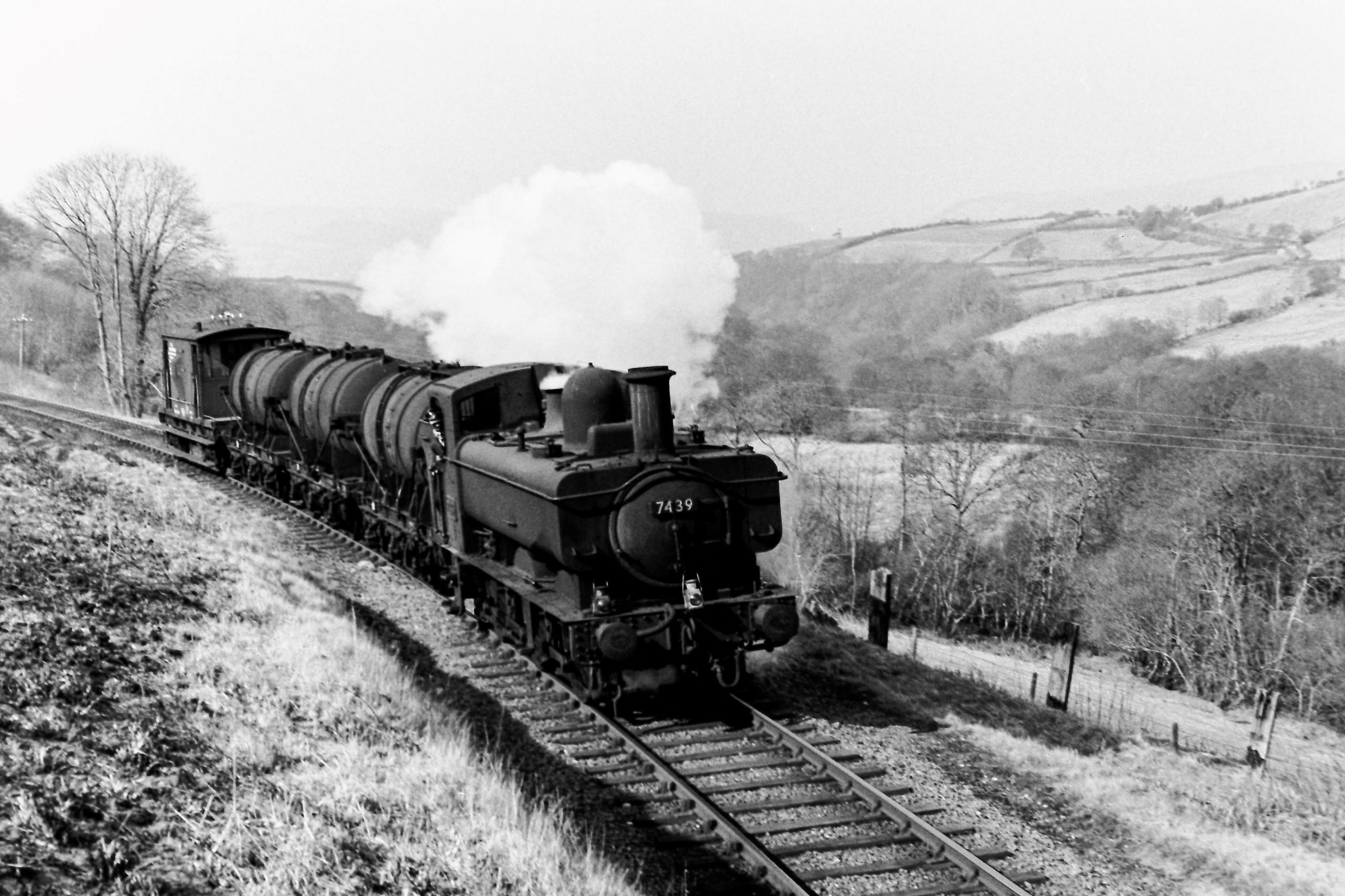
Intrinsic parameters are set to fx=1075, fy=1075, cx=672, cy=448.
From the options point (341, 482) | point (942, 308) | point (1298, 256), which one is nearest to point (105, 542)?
point (341, 482)

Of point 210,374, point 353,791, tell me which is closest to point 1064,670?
point 353,791

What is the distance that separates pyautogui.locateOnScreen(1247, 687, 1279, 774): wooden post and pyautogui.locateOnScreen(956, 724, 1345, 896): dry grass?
2.00 metres

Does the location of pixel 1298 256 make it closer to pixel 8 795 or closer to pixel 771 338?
pixel 771 338

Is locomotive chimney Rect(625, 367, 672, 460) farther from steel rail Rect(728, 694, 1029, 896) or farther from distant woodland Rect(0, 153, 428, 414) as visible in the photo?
distant woodland Rect(0, 153, 428, 414)

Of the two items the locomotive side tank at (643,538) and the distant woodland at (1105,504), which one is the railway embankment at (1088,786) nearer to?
the locomotive side tank at (643,538)

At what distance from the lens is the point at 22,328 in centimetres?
4919

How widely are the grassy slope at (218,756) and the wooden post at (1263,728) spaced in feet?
33.4

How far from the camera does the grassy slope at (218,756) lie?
222 inches

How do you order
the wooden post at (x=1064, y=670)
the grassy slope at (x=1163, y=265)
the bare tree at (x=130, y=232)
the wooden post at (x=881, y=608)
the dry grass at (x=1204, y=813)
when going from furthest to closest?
the grassy slope at (x=1163, y=265) → the bare tree at (x=130, y=232) → the wooden post at (x=881, y=608) → the wooden post at (x=1064, y=670) → the dry grass at (x=1204, y=813)

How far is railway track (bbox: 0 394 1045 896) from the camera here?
24.5 feet

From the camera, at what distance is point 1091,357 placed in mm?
57438

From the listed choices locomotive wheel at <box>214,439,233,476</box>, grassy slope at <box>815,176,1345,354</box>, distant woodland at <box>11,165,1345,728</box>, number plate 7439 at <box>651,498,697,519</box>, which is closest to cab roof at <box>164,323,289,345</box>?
locomotive wheel at <box>214,439,233,476</box>

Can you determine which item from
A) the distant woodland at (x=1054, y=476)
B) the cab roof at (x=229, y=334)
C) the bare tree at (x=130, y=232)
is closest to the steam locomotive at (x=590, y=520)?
the cab roof at (x=229, y=334)

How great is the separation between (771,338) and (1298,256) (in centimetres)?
5404
